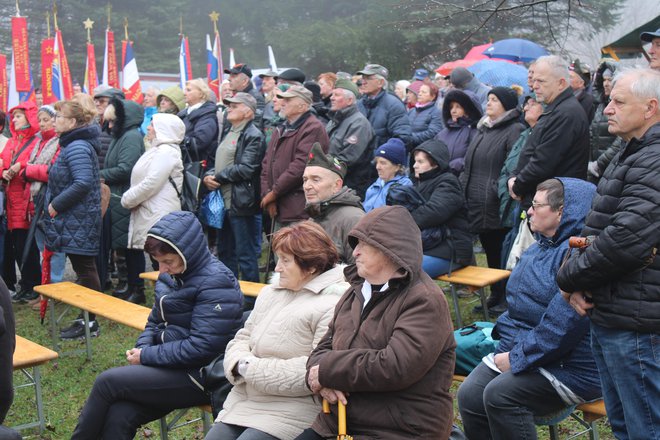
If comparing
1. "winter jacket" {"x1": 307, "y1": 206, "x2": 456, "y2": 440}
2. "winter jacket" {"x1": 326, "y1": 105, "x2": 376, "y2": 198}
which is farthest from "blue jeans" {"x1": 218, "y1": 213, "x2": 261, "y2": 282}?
"winter jacket" {"x1": 307, "y1": 206, "x2": 456, "y2": 440}

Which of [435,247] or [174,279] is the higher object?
[174,279]

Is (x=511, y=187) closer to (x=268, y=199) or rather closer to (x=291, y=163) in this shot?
(x=291, y=163)

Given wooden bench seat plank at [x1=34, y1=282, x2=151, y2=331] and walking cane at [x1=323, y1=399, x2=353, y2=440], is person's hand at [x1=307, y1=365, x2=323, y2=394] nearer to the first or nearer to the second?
walking cane at [x1=323, y1=399, x2=353, y2=440]

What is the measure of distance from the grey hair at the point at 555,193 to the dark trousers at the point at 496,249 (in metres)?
3.35

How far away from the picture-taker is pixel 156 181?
7.93 m

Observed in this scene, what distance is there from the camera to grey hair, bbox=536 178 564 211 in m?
4.11

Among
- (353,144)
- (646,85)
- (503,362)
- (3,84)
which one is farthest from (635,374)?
(3,84)

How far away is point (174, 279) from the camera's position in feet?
15.1

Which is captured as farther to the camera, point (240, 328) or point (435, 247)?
point (435, 247)

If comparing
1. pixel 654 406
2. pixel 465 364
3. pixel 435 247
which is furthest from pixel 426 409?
pixel 435 247

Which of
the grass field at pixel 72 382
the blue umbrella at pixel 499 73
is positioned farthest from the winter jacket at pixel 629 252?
the blue umbrella at pixel 499 73

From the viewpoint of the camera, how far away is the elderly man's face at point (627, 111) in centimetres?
349

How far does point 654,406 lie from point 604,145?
15.0 feet

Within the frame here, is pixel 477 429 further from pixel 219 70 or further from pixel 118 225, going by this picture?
pixel 219 70
